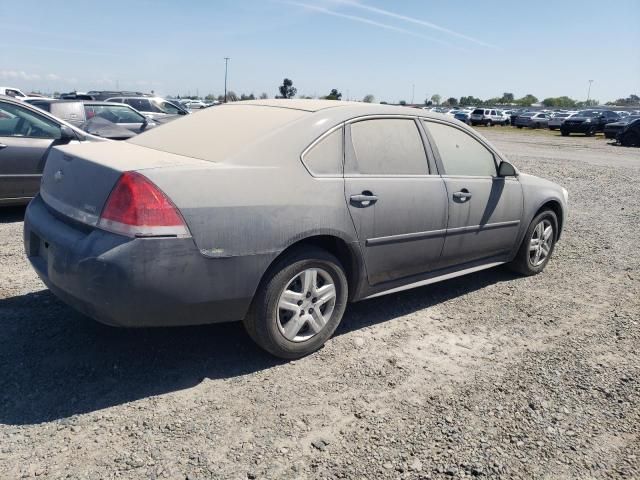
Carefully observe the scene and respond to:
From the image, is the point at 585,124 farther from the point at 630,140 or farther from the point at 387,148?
the point at 387,148

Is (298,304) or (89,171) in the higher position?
(89,171)

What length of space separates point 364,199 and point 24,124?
5.10 metres

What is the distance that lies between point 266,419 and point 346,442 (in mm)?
439

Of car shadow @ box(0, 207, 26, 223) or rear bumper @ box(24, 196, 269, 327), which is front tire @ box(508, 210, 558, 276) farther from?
car shadow @ box(0, 207, 26, 223)

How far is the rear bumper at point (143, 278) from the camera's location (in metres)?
2.74

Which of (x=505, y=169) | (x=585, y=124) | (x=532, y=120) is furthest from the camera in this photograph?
(x=532, y=120)

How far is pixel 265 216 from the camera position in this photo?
3.07 m

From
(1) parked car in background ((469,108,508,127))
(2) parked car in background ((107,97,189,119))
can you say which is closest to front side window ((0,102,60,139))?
(2) parked car in background ((107,97,189,119))

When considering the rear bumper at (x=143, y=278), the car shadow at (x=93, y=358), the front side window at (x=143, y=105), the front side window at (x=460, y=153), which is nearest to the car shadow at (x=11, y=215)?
the car shadow at (x=93, y=358)

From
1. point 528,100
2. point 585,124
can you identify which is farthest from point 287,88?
point 528,100

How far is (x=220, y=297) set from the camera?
3010mm

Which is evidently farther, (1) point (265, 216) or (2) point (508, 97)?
(2) point (508, 97)

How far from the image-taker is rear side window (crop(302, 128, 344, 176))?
11.1 feet

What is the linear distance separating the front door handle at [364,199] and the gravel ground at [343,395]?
967 millimetres
